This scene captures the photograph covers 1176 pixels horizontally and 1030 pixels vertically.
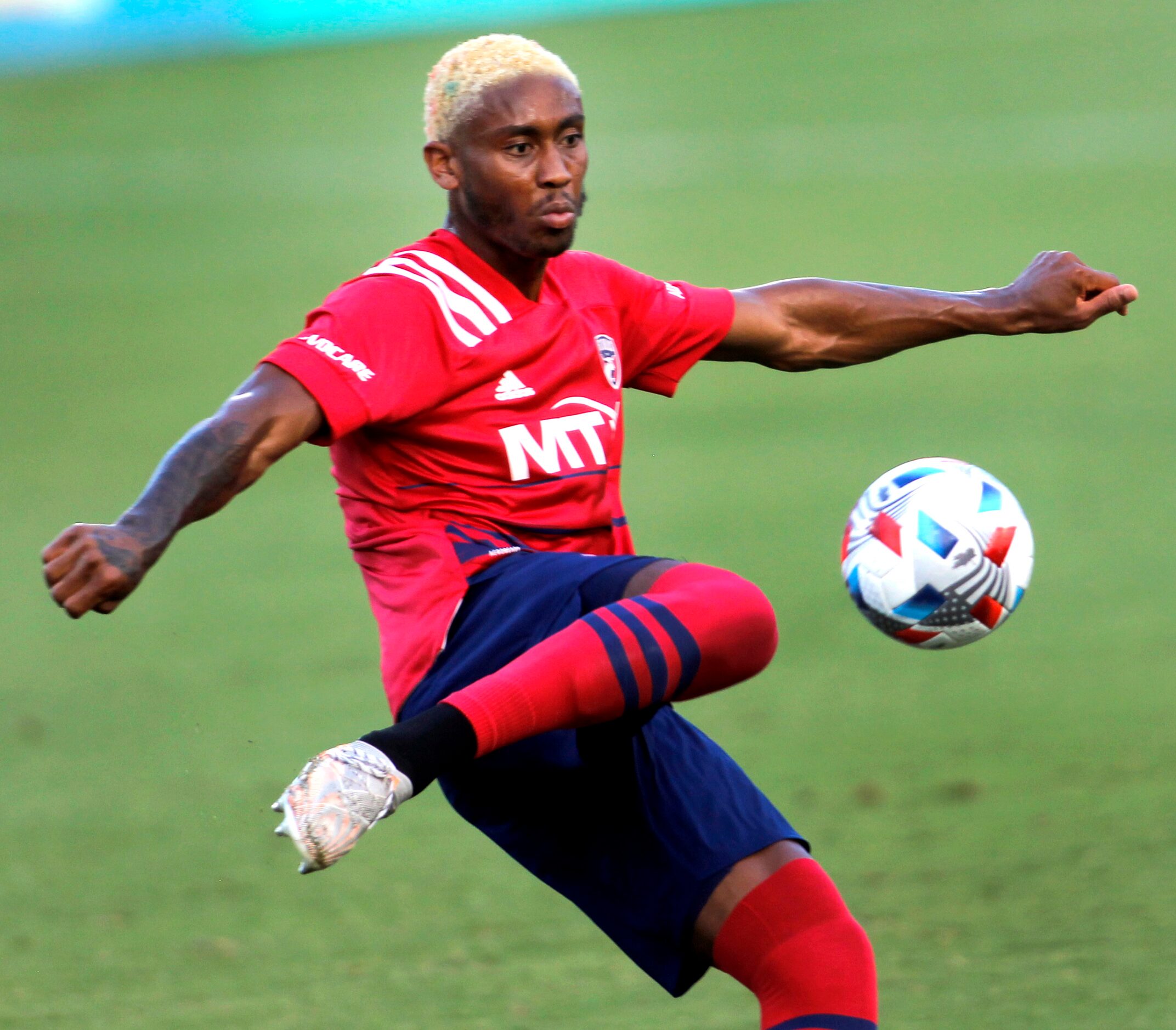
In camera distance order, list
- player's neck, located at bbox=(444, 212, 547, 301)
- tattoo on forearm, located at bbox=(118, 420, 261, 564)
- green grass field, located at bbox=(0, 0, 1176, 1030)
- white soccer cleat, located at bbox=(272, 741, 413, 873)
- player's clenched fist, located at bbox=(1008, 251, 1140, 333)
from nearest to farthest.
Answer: white soccer cleat, located at bbox=(272, 741, 413, 873) < tattoo on forearm, located at bbox=(118, 420, 261, 564) < player's neck, located at bbox=(444, 212, 547, 301) < player's clenched fist, located at bbox=(1008, 251, 1140, 333) < green grass field, located at bbox=(0, 0, 1176, 1030)

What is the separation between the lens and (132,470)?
32.0 feet

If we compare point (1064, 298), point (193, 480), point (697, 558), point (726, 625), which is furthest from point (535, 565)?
point (697, 558)

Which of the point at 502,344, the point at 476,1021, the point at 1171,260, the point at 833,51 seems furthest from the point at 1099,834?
the point at 833,51

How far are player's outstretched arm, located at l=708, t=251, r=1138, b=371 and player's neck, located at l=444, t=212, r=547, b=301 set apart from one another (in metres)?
0.53

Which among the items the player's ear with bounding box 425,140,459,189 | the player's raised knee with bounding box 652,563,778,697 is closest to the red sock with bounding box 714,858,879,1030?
the player's raised knee with bounding box 652,563,778,697

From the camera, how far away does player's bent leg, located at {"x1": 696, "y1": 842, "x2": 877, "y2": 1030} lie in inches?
127

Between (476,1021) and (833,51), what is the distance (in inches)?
704

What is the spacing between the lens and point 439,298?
10.9 feet

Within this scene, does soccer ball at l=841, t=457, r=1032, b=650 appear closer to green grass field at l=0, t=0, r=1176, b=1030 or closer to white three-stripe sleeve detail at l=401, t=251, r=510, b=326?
white three-stripe sleeve detail at l=401, t=251, r=510, b=326

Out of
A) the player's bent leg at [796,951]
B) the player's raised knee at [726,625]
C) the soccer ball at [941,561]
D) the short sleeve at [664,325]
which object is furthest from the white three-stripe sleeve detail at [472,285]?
the player's bent leg at [796,951]

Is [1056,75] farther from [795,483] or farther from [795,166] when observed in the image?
[795,483]

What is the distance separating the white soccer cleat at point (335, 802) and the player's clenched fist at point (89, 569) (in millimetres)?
392

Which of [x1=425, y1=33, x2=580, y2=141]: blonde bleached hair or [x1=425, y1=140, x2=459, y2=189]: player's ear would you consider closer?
[x1=425, y1=33, x2=580, y2=141]: blonde bleached hair

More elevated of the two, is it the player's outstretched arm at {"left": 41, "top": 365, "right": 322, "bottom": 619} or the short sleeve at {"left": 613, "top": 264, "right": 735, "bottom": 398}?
the short sleeve at {"left": 613, "top": 264, "right": 735, "bottom": 398}
